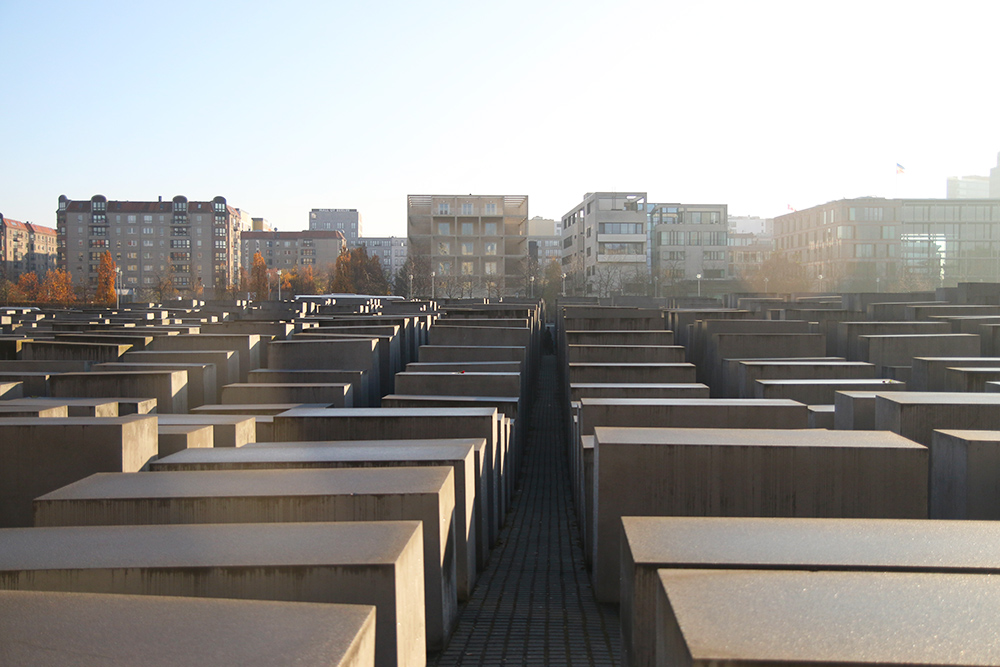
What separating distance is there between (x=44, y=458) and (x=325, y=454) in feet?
8.88

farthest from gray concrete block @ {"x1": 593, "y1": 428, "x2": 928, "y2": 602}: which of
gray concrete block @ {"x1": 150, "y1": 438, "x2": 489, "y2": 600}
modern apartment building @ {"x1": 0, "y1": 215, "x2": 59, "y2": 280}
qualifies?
modern apartment building @ {"x1": 0, "y1": 215, "x2": 59, "y2": 280}

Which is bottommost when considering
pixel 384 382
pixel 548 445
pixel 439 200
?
pixel 548 445

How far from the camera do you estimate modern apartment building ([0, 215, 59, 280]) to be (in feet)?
460

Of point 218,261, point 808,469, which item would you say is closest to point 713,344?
point 808,469

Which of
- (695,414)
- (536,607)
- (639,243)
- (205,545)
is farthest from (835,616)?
(639,243)

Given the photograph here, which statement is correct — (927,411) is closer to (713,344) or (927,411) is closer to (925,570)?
(925,570)

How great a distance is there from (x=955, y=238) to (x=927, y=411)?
281 feet

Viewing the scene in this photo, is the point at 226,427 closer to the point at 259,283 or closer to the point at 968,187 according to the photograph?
the point at 259,283

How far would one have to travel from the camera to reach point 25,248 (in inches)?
5999

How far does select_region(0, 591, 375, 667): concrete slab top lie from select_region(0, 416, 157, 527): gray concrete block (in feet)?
13.2

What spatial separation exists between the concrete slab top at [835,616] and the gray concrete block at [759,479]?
10.2ft

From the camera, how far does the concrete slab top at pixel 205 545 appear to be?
4.59 metres

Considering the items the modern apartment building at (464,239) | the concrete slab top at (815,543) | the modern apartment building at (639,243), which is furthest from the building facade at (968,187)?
the concrete slab top at (815,543)

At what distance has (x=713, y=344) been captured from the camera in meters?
20.5
